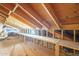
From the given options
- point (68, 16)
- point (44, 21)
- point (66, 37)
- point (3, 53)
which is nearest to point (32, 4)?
point (44, 21)

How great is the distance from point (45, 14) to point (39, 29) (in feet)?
0.63

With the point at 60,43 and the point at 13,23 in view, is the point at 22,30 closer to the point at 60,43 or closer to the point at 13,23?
the point at 13,23

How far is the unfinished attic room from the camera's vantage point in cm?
174

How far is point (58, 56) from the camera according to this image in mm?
1804

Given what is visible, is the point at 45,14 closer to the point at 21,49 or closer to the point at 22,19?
the point at 22,19

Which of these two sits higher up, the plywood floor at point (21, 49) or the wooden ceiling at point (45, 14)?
the wooden ceiling at point (45, 14)

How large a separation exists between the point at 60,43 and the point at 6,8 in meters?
0.73

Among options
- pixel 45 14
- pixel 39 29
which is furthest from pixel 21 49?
pixel 45 14

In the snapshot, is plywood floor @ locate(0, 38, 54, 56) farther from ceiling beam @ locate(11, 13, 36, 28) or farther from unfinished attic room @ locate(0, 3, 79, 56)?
ceiling beam @ locate(11, 13, 36, 28)

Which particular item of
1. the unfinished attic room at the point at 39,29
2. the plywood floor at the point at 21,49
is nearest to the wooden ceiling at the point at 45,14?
the unfinished attic room at the point at 39,29

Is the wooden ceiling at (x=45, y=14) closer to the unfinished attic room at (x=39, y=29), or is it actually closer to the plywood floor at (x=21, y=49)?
the unfinished attic room at (x=39, y=29)

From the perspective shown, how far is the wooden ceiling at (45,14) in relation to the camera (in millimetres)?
1722

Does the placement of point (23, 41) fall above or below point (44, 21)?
below

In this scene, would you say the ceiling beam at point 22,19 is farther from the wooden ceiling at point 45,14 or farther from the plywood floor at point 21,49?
the plywood floor at point 21,49
